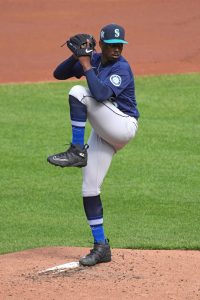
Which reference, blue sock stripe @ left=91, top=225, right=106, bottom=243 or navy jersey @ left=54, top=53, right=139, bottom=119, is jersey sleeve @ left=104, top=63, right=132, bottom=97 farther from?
blue sock stripe @ left=91, top=225, right=106, bottom=243

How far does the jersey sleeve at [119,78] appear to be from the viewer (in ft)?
25.4

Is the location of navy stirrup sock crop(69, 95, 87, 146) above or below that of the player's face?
below

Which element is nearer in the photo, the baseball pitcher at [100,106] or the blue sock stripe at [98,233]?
the baseball pitcher at [100,106]

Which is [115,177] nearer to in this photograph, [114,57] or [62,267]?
[62,267]

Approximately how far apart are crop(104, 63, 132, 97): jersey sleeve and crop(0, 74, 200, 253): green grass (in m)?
2.00

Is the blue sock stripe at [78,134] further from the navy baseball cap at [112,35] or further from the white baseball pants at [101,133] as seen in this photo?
the navy baseball cap at [112,35]

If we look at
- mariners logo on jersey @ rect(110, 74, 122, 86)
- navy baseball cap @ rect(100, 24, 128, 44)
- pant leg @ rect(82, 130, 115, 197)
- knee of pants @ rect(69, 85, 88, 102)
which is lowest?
pant leg @ rect(82, 130, 115, 197)

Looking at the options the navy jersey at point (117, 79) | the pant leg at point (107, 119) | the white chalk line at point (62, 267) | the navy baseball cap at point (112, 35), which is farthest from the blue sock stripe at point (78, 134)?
the white chalk line at point (62, 267)

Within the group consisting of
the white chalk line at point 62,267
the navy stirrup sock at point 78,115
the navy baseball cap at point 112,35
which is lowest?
the white chalk line at point 62,267

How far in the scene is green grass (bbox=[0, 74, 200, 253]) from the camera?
9.98 m

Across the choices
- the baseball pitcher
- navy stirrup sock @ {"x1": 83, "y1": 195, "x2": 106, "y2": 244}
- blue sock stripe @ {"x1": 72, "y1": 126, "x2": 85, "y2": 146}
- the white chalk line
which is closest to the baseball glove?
the baseball pitcher

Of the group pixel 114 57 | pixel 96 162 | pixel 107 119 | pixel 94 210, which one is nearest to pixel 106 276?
pixel 94 210

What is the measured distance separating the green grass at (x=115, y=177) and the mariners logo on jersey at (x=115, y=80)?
2.05 metres

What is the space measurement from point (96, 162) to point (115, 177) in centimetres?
421
